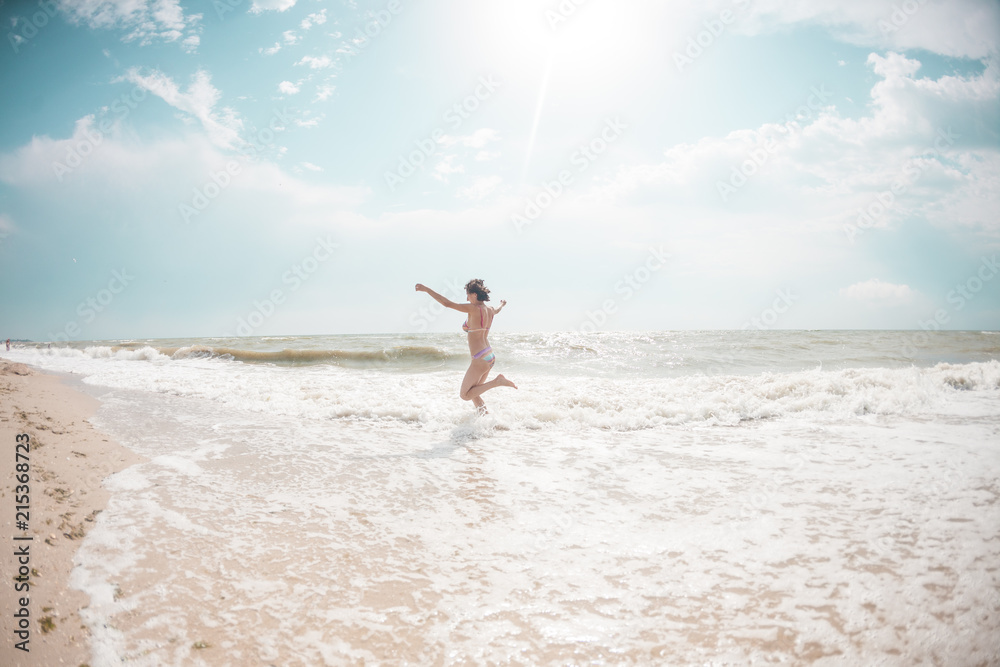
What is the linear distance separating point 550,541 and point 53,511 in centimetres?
358

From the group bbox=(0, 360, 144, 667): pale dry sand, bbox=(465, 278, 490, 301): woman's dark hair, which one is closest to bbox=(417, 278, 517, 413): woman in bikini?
bbox=(465, 278, 490, 301): woman's dark hair

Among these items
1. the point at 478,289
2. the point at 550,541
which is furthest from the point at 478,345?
the point at 550,541

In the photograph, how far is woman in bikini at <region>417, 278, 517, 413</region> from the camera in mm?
7242

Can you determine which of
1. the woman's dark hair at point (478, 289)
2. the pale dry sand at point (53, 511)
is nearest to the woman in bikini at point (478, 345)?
the woman's dark hair at point (478, 289)

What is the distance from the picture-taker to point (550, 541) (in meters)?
3.17

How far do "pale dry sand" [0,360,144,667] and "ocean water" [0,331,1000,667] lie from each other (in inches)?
4.6

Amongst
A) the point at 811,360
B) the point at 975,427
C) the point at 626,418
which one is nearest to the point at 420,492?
the point at 626,418

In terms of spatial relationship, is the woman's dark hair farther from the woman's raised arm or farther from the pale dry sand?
the pale dry sand

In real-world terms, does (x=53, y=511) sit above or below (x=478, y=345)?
below

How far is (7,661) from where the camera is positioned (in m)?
1.93

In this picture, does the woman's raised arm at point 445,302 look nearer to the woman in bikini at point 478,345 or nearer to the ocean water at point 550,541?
the woman in bikini at point 478,345

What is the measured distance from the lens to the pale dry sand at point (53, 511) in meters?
2.10

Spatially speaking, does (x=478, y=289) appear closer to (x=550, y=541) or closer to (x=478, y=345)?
(x=478, y=345)

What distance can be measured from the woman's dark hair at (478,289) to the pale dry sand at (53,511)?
4.72 metres
